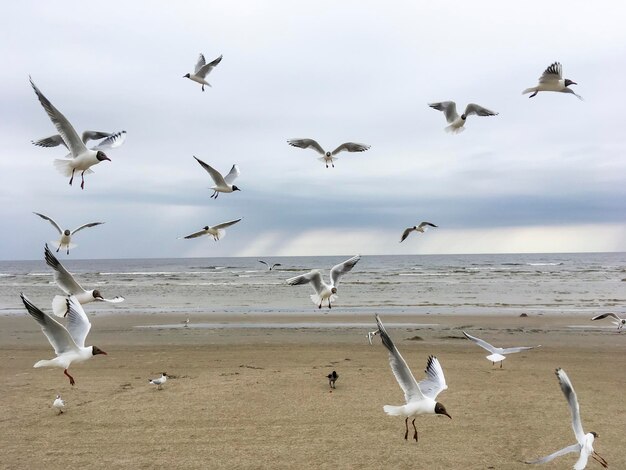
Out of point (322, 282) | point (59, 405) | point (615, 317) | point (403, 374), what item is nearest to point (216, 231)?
point (322, 282)

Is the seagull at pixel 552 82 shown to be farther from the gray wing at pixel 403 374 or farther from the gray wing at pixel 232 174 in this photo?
the gray wing at pixel 232 174

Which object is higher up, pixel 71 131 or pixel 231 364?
pixel 71 131

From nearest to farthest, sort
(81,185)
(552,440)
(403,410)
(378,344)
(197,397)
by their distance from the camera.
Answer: (403,410) < (81,185) < (552,440) < (197,397) < (378,344)

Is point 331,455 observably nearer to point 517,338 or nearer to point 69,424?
point 69,424

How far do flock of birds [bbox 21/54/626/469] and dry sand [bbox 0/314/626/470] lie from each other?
51 cm

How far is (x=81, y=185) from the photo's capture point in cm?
Answer: 612

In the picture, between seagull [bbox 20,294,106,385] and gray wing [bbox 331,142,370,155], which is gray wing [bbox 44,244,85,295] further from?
gray wing [bbox 331,142,370,155]

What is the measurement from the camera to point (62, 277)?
7000 millimetres

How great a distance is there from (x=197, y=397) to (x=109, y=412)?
4.42 feet

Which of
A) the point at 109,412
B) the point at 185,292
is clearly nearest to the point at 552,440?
the point at 109,412

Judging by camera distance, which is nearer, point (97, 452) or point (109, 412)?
point (97, 452)

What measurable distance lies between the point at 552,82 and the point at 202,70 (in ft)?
17.1

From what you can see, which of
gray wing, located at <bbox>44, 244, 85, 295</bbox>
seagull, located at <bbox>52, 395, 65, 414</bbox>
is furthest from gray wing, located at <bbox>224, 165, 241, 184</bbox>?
seagull, located at <bbox>52, 395, 65, 414</bbox>

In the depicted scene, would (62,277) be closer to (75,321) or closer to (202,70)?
(75,321)
